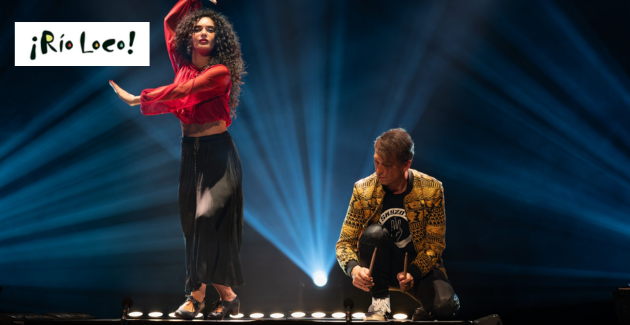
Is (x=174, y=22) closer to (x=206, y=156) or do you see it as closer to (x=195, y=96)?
(x=195, y=96)

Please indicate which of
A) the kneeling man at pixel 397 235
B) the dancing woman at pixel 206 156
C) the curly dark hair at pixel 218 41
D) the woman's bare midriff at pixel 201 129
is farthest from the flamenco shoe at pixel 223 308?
the curly dark hair at pixel 218 41

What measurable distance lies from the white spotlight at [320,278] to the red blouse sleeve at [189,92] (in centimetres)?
158

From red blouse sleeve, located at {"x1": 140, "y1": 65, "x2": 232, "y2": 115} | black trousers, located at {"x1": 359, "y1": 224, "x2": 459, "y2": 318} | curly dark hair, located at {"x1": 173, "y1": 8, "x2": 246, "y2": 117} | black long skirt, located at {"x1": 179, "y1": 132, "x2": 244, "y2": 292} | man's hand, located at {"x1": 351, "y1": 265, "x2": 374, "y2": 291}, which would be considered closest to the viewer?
man's hand, located at {"x1": 351, "y1": 265, "x2": 374, "y2": 291}

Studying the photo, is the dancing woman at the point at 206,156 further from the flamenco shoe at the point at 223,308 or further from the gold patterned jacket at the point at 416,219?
the gold patterned jacket at the point at 416,219

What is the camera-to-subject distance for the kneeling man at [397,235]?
2.32 m

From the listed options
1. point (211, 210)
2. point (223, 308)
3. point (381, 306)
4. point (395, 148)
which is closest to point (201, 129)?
point (211, 210)

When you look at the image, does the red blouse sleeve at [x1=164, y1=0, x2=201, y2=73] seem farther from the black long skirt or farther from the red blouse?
the black long skirt

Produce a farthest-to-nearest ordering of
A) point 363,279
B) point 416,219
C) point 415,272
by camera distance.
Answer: point 416,219, point 415,272, point 363,279

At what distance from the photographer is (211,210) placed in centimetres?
269

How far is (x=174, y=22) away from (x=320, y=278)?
6.81 feet

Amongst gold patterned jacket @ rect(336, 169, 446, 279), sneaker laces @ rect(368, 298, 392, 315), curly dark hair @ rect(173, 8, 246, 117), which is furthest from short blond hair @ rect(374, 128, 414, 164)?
curly dark hair @ rect(173, 8, 246, 117)

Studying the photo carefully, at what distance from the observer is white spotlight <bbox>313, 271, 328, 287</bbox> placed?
12.0 ft

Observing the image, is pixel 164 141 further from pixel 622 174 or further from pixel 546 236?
pixel 622 174

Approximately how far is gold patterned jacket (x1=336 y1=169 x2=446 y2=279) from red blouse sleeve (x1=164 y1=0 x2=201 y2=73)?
140cm
